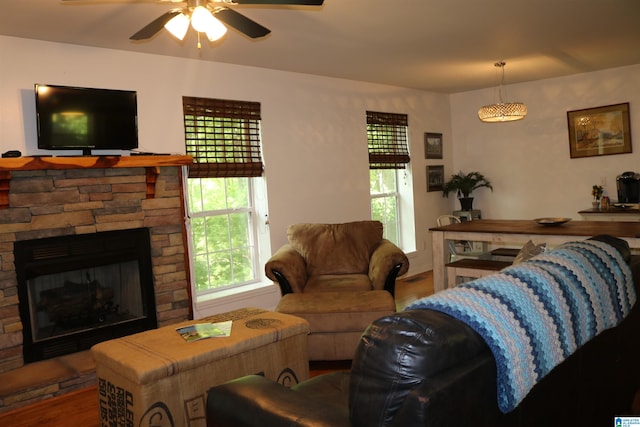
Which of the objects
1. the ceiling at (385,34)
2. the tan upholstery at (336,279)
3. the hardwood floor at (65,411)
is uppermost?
the ceiling at (385,34)

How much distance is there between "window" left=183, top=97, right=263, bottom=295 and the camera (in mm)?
4637

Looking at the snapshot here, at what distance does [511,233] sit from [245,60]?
8.97ft

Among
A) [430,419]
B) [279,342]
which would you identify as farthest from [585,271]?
[279,342]

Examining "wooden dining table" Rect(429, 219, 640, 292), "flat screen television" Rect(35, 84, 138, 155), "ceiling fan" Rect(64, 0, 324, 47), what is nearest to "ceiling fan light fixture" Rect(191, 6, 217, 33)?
"ceiling fan" Rect(64, 0, 324, 47)

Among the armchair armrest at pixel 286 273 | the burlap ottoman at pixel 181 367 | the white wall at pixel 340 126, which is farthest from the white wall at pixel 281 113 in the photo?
the burlap ottoman at pixel 181 367

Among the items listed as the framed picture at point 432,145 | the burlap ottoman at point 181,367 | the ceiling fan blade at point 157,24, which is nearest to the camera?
the burlap ottoman at point 181,367

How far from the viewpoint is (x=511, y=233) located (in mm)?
4250

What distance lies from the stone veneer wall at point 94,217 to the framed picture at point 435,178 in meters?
3.82

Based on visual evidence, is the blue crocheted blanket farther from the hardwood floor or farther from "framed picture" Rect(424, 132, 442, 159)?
"framed picture" Rect(424, 132, 442, 159)

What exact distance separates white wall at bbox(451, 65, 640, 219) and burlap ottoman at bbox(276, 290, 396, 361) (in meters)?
4.04

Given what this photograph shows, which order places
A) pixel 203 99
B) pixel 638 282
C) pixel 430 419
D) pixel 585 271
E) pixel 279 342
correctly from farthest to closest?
pixel 203 99 < pixel 279 342 < pixel 638 282 < pixel 585 271 < pixel 430 419

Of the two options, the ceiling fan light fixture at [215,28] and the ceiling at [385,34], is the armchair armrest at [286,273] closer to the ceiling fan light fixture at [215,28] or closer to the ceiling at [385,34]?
the ceiling at [385,34]

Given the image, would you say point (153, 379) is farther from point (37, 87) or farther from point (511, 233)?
point (511, 233)

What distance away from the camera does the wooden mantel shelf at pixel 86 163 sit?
3.37 m
